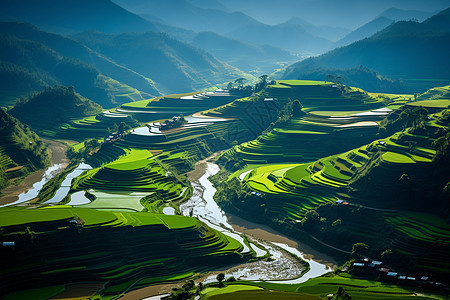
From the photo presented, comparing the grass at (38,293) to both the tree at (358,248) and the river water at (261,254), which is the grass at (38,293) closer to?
the river water at (261,254)

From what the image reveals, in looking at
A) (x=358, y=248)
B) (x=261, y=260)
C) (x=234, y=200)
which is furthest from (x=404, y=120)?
(x=261, y=260)

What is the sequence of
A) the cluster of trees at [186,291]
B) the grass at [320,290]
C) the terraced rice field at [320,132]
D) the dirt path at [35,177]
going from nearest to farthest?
the grass at [320,290], the cluster of trees at [186,291], the dirt path at [35,177], the terraced rice field at [320,132]

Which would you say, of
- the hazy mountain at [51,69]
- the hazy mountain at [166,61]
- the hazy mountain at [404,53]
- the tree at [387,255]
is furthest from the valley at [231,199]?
the hazy mountain at [166,61]

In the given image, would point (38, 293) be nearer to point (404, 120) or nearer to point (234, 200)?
point (234, 200)

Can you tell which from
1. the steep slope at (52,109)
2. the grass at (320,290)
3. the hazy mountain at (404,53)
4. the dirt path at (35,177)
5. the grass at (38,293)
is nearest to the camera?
the grass at (320,290)

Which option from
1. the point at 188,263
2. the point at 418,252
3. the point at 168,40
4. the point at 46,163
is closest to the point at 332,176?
the point at 418,252

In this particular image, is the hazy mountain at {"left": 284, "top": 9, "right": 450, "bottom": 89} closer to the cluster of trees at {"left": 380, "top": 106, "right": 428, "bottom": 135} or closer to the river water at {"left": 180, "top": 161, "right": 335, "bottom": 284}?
the cluster of trees at {"left": 380, "top": 106, "right": 428, "bottom": 135}

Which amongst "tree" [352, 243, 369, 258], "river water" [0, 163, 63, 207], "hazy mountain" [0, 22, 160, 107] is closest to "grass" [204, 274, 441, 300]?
"tree" [352, 243, 369, 258]
